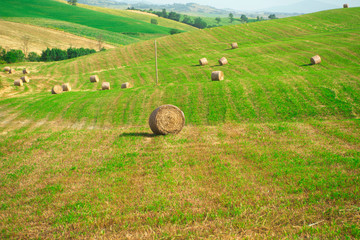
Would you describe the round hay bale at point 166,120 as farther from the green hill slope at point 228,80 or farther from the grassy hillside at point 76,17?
the grassy hillside at point 76,17

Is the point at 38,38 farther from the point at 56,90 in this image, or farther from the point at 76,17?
the point at 56,90

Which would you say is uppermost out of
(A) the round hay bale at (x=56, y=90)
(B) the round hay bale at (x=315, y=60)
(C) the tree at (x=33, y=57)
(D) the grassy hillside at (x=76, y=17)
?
(D) the grassy hillside at (x=76, y=17)

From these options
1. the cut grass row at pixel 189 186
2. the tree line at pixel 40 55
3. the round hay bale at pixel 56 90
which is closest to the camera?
the cut grass row at pixel 189 186

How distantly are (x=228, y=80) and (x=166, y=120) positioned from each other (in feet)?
50.9

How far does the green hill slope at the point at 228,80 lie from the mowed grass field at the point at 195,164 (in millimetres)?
227

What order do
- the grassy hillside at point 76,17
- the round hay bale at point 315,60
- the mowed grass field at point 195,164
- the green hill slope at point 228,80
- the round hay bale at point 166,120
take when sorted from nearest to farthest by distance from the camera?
the mowed grass field at point 195,164 → the round hay bale at point 166,120 → the green hill slope at point 228,80 → the round hay bale at point 315,60 → the grassy hillside at point 76,17

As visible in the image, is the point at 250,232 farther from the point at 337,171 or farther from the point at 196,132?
the point at 196,132

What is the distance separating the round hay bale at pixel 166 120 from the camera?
16.1 meters

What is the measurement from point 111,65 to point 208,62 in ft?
82.4

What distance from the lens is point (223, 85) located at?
27.2 meters

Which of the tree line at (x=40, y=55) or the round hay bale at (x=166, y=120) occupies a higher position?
the tree line at (x=40, y=55)

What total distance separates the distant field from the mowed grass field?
74.0m

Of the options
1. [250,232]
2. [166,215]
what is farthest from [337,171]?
[166,215]

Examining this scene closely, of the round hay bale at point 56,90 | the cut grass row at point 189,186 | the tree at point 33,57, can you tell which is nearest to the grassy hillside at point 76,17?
the tree at point 33,57
